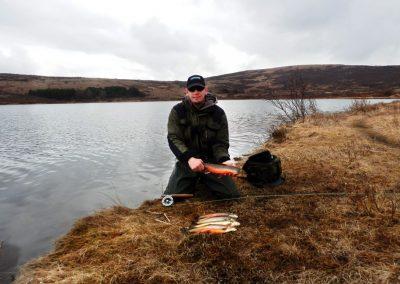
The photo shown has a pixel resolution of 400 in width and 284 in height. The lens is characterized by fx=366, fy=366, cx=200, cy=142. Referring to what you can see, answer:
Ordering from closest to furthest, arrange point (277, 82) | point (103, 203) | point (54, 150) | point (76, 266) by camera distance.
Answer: point (76, 266) → point (103, 203) → point (54, 150) → point (277, 82)

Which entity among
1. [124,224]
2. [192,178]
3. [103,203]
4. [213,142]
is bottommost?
[103,203]

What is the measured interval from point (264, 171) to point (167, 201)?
84.9 inches

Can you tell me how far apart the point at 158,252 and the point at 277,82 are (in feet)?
425

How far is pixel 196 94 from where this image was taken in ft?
22.5

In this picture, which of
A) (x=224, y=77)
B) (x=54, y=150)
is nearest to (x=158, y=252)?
(x=54, y=150)

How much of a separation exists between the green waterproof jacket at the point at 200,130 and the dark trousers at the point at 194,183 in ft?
1.18

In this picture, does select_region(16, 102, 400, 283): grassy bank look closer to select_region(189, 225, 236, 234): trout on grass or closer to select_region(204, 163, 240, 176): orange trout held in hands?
select_region(189, 225, 236, 234): trout on grass

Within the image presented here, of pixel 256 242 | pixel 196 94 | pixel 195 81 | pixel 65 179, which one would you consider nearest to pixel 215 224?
pixel 256 242

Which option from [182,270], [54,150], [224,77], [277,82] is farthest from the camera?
[224,77]

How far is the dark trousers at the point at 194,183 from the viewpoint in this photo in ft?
22.7

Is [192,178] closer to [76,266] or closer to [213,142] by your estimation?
[213,142]

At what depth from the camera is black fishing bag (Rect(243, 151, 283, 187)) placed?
7.71 metres

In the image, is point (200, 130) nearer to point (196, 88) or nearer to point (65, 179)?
point (196, 88)

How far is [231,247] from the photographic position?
16.3 feet
